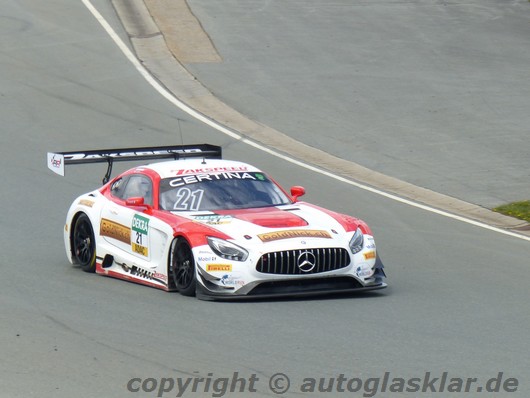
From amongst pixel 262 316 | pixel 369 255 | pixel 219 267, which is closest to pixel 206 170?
pixel 219 267

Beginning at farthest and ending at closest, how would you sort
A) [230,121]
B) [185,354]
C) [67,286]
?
[230,121] < [67,286] < [185,354]

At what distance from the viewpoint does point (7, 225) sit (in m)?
15.7

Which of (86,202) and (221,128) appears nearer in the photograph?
(86,202)

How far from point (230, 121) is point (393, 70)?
17.3 ft

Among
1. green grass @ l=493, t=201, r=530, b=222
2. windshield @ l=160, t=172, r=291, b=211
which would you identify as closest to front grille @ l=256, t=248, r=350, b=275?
windshield @ l=160, t=172, r=291, b=211

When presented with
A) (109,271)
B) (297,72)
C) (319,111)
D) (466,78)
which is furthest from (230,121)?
(109,271)

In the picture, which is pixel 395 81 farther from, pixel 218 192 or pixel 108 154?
pixel 218 192

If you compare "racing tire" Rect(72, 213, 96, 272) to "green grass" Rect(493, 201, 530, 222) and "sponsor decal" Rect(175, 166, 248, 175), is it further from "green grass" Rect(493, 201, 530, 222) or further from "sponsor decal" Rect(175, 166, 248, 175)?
"green grass" Rect(493, 201, 530, 222)

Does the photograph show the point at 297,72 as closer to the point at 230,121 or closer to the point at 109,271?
the point at 230,121

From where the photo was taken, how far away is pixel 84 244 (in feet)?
44.7

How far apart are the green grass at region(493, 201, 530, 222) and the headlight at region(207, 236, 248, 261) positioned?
692 cm

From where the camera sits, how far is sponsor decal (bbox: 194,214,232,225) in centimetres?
1167

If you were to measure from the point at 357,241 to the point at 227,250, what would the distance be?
4.66 ft

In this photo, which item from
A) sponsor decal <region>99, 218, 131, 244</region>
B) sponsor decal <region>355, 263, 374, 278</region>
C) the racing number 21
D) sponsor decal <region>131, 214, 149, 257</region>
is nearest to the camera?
sponsor decal <region>355, 263, 374, 278</region>
